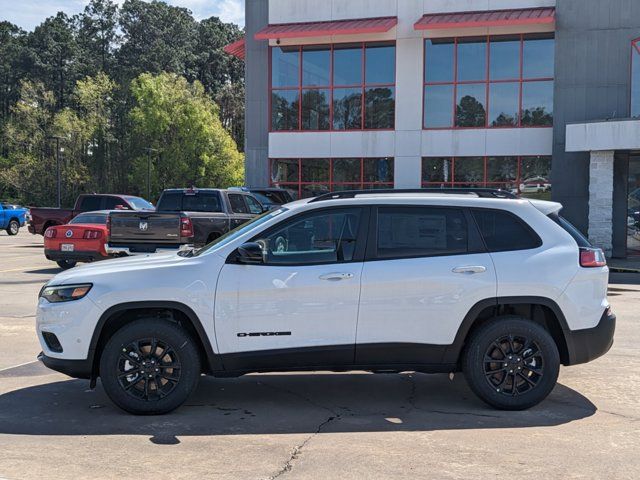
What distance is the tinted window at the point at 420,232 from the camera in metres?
5.79

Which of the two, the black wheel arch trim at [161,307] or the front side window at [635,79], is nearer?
the black wheel arch trim at [161,307]

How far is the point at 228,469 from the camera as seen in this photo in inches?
179

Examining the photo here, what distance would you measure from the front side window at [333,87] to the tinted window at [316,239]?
67.3ft

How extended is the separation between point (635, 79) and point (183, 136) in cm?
4385

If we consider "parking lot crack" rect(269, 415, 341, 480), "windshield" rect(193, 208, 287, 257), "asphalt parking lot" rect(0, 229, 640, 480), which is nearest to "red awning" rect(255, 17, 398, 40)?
"asphalt parking lot" rect(0, 229, 640, 480)

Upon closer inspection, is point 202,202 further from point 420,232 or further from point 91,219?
point 420,232

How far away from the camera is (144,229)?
13.5 meters

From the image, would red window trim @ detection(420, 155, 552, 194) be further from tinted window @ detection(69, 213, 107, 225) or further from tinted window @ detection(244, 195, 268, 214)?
tinted window @ detection(69, 213, 107, 225)

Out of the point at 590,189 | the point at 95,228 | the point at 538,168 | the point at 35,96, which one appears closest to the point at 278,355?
the point at 95,228

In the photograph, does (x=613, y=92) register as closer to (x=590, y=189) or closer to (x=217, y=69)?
(x=590, y=189)

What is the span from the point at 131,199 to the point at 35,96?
54.0 meters

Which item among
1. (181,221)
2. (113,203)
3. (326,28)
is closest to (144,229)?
(181,221)

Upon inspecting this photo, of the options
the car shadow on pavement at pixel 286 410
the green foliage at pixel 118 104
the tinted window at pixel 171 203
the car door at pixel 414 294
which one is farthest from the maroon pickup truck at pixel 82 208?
the green foliage at pixel 118 104

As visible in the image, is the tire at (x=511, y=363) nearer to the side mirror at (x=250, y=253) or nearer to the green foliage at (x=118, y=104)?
the side mirror at (x=250, y=253)
